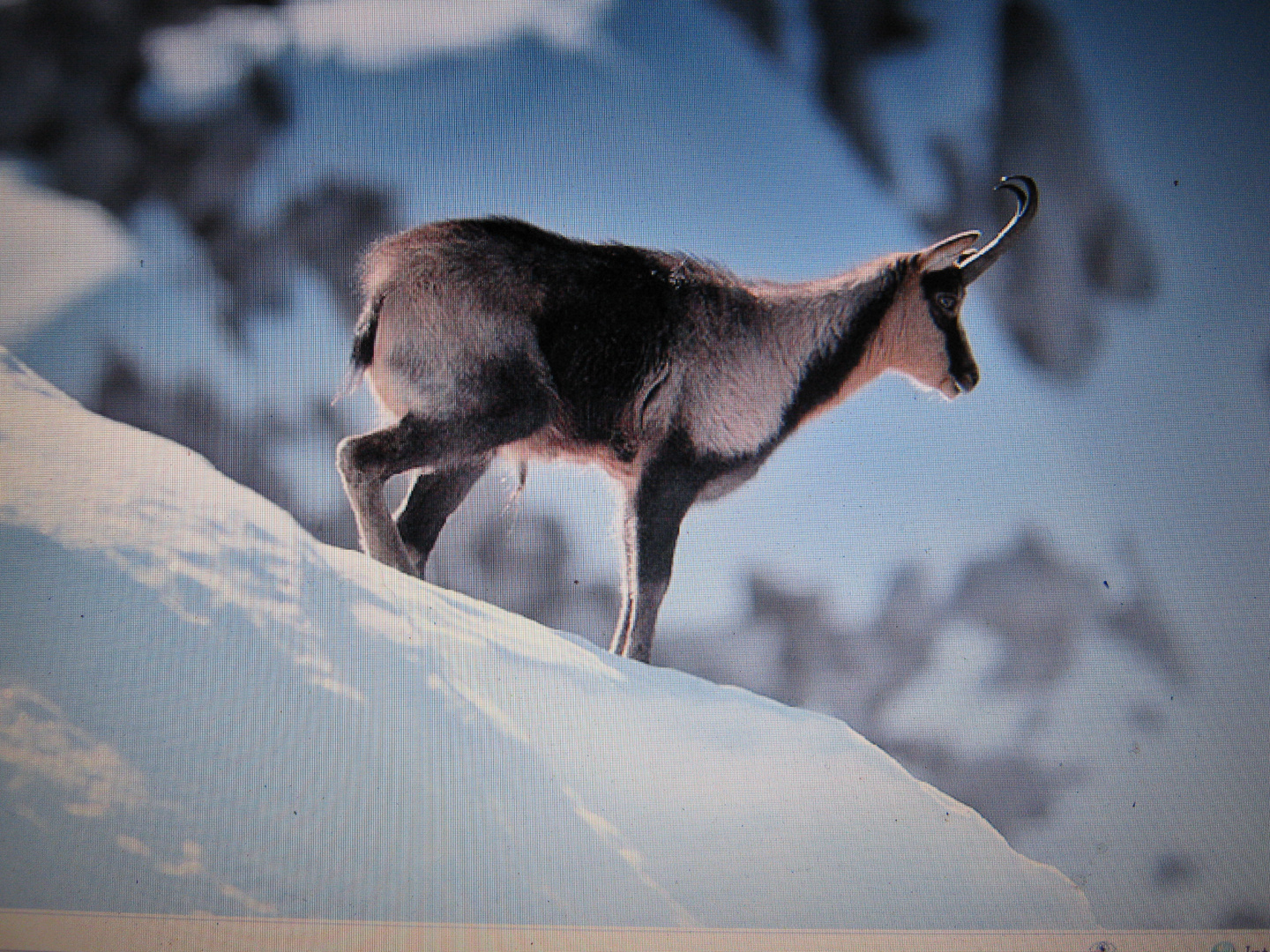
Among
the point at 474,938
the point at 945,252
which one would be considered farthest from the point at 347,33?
the point at 474,938

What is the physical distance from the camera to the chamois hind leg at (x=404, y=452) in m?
2.09

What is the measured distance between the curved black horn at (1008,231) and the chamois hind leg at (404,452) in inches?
46.8

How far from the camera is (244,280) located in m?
2.24

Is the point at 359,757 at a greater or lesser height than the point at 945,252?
lesser

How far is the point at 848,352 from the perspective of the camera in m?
2.46

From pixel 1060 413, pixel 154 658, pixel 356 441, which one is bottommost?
pixel 154 658

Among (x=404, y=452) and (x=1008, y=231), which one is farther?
(x=1008, y=231)

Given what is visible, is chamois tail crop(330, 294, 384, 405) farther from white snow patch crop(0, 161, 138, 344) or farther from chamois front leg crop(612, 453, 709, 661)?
chamois front leg crop(612, 453, 709, 661)

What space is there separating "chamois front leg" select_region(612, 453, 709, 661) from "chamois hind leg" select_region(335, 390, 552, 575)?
32cm

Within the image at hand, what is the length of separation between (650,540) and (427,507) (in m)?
0.53

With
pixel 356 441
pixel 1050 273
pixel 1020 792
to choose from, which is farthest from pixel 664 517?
pixel 1050 273

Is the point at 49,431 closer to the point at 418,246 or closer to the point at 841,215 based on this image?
the point at 418,246

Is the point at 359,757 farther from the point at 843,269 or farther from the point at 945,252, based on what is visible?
the point at 945,252

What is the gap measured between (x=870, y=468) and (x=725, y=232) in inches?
27.4
